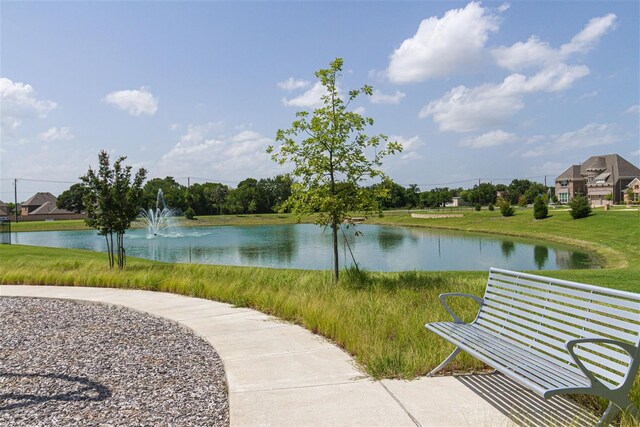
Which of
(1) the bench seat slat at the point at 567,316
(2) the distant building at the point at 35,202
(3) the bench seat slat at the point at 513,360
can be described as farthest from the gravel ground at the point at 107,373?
(2) the distant building at the point at 35,202

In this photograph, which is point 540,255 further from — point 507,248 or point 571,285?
point 571,285

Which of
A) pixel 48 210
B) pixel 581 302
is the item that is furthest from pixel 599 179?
pixel 48 210

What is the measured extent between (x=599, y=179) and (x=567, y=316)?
9608 centimetres

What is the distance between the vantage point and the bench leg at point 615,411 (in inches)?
130

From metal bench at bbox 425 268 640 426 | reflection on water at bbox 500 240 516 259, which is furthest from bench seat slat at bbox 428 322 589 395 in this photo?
reflection on water at bbox 500 240 516 259

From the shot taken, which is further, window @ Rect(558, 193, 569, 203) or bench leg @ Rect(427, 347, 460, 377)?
window @ Rect(558, 193, 569, 203)

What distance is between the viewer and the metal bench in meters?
3.25

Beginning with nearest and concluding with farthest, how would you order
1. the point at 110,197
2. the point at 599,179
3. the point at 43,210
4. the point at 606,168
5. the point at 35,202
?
the point at 110,197, the point at 599,179, the point at 606,168, the point at 43,210, the point at 35,202

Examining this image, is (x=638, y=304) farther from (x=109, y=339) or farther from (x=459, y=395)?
(x=109, y=339)

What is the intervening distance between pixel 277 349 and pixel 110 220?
441 inches

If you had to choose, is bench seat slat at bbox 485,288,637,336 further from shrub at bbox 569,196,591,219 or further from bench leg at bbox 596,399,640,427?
shrub at bbox 569,196,591,219

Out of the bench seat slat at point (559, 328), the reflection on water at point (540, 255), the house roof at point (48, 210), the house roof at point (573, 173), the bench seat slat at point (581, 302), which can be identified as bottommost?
the reflection on water at point (540, 255)

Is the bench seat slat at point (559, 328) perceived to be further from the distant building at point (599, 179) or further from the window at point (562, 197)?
the window at point (562, 197)

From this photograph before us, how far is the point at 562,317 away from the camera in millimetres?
3992
